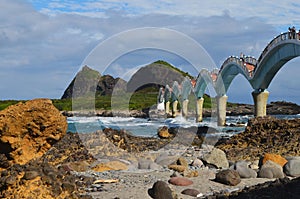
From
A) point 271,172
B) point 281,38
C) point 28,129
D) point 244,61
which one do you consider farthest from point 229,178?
point 244,61

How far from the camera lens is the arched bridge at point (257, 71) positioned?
38.7m

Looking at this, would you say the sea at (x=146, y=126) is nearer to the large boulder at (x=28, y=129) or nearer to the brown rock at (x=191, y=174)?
the brown rock at (x=191, y=174)

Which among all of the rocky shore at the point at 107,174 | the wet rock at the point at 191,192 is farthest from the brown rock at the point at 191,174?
the wet rock at the point at 191,192

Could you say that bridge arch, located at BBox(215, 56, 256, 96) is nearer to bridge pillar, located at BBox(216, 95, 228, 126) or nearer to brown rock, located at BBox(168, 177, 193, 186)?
bridge pillar, located at BBox(216, 95, 228, 126)

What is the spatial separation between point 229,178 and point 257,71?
117 feet

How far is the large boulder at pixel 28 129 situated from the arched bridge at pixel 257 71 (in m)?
26.7

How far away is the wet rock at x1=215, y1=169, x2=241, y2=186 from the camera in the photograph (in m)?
13.8

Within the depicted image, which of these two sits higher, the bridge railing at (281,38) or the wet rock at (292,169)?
the bridge railing at (281,38)

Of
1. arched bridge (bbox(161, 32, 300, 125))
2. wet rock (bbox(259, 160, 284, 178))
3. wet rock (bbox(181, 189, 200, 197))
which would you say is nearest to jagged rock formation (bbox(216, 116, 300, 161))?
arched bridge (bbox(161, 32, 300, 125))

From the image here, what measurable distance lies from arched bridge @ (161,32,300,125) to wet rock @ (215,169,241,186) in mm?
23782

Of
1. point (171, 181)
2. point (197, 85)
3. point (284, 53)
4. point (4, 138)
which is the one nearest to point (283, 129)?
point (284, 53)

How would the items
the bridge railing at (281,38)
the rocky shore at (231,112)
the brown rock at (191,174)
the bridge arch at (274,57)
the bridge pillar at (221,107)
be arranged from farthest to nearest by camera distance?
the rocky shore at (231,112) → the bridge pillar at (221,107) → the bridge arch at (274,57) → the bridge railing at (281,38) → the brown rock at (191,174)

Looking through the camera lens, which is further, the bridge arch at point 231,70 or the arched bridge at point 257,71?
the bridge arch at point 231,70

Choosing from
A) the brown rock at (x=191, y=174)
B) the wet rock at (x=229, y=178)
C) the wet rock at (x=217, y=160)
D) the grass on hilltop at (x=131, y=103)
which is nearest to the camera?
the wet rock at (x=229, y=178)
